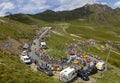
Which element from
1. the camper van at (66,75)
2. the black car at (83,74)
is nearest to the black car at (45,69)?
the camper van at (66,75)

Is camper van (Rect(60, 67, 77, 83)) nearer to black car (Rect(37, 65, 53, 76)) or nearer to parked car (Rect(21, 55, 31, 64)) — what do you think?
black car (Rect(37, 65, 53, 76))

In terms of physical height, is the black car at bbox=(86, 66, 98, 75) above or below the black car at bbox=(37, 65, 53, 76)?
below

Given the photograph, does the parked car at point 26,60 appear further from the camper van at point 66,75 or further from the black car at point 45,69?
the camper van at point 66,75

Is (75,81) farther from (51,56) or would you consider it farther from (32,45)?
(32,45)

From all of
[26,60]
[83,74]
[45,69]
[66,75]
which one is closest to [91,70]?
[83,74]

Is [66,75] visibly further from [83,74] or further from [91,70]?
[91,70]

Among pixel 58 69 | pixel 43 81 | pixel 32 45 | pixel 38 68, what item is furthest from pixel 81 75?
pixel 32 45

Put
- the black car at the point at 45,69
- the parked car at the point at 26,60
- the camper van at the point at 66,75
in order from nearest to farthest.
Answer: the camper van at the point at 66,75, the black car at the point at 45,69, the parked car at the point at 26,60

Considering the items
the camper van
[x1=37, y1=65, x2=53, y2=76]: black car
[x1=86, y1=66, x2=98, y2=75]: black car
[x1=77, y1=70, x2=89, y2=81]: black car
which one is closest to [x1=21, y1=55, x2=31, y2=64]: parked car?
[x1=37, y1=65, x2=53, y2=76]: black car

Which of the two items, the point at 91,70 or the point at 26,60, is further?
the point at 26,60

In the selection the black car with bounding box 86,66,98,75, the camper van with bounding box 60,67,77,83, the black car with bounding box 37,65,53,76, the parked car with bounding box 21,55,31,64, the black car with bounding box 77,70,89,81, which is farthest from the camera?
the parked car with bounding box 21,55,31,64

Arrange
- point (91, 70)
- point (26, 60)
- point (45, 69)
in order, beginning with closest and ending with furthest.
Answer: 1. point (45, 69)
2. point (91, 70)
3. point (26, 60)
